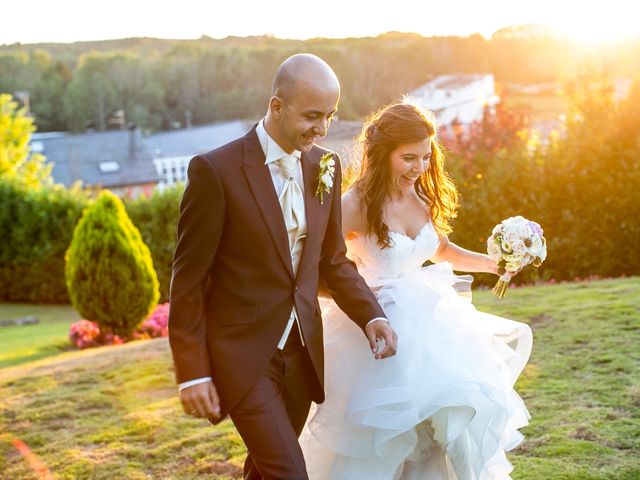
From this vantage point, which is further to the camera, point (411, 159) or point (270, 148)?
point (411, 159)

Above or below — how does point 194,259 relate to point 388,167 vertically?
below

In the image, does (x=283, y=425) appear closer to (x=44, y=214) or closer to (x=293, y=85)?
(x=293, y=85)

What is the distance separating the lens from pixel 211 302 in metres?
3.17

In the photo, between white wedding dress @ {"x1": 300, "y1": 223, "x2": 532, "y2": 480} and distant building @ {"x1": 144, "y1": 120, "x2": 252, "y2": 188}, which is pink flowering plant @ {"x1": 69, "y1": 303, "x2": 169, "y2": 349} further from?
distant building @ {"x1": 144, "y1": 120, "x2": 252, "y2": 188}

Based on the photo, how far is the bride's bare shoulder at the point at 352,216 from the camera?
4.07m

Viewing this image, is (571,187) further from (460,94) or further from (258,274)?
(460,94)

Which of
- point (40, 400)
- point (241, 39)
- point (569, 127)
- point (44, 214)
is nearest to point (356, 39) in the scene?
point (241, 39)

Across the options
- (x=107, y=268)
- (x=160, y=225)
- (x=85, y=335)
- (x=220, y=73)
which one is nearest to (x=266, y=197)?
(x=107, y=268)

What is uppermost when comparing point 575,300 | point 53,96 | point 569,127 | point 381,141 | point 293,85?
point 293,85

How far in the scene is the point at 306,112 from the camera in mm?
3020

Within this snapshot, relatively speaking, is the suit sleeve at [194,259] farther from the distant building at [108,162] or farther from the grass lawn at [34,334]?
the distant building at [108,162]

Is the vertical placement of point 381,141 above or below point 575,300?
above

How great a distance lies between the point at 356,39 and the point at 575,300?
271ft

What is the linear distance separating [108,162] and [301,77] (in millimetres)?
56153
